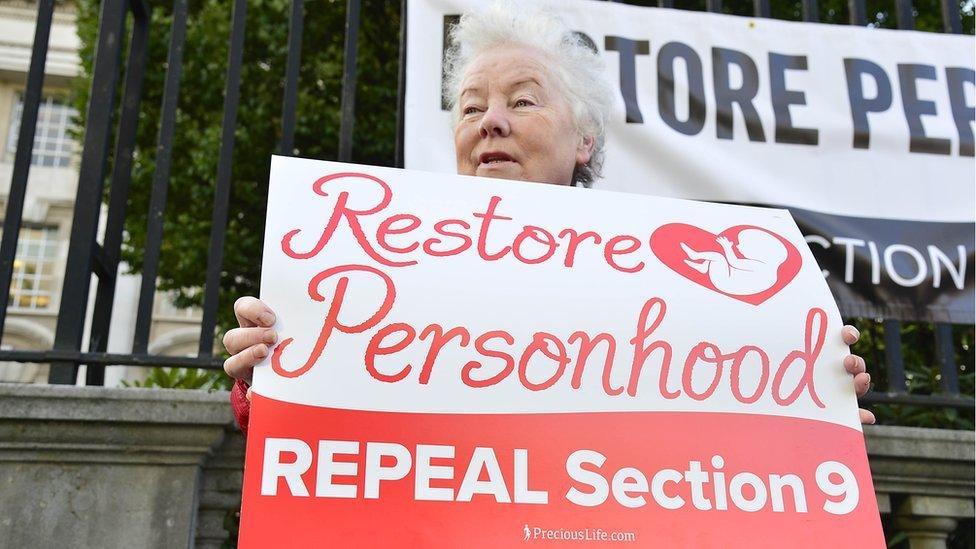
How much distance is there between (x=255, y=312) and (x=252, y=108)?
6527 millimetres

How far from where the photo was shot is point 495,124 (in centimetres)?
195

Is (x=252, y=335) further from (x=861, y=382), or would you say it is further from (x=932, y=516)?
(x=932, y=516)

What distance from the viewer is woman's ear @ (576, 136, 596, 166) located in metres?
2.16

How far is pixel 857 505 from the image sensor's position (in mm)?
1396

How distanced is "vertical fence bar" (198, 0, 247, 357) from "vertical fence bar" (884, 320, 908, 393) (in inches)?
75.0

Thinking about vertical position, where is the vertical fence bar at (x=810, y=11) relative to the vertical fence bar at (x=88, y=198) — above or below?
above

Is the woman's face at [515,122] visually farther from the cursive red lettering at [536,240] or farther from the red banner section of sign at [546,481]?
the red banner section of sign at [546,481]

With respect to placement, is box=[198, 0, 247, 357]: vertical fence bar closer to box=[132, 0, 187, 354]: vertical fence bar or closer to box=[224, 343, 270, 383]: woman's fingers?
box=[132, 0, 187, 354]: vertical fence bar

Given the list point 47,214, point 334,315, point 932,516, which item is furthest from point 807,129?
point 47,214

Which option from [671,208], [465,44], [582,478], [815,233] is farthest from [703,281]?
[815,233]

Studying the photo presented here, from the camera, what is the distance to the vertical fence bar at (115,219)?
235 centimetres

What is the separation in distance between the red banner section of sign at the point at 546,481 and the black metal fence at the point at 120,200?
100cm

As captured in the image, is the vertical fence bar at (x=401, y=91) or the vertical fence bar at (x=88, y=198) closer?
the vertical fence bar at (x=88, y=198)

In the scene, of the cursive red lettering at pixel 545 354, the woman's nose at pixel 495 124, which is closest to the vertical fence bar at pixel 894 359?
the woman's nose at pixel 495 124
